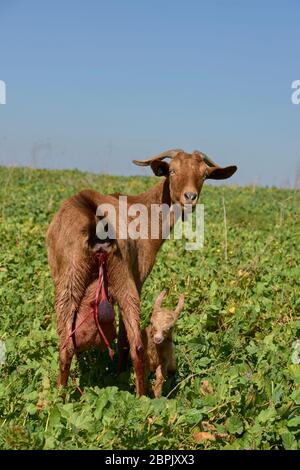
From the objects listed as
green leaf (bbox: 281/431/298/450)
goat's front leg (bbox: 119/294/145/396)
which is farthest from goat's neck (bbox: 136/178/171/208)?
green leaf (bbox: 281/431/298/450)

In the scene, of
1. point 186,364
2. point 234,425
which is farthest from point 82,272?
point 234,425

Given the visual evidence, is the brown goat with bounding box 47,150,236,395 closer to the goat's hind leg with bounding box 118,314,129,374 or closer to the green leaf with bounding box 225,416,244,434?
the goat's hind leg with bounding box 118,314,129,374

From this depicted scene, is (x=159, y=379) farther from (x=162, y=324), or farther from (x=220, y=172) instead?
(x=220, y=172)

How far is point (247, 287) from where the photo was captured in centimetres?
817

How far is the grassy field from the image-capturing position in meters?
3.88

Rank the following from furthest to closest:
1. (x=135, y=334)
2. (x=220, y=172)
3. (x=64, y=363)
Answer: (x=220, y=172) < (x=135, y=334) < (x=64, y=363)

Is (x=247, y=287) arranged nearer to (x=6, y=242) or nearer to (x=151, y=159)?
(x=151, y=159)

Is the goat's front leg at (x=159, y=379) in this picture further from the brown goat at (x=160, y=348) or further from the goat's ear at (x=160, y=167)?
the goat's ear at (x=160, y=167)

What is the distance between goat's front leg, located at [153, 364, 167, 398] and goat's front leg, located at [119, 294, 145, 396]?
0.44 metres

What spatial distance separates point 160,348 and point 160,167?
2008 millimetres

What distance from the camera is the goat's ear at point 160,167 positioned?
644cm

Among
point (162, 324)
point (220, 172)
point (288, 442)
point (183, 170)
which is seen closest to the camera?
point (288, 442)

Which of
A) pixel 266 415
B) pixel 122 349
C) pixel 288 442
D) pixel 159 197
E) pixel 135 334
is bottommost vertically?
pixel 288 442

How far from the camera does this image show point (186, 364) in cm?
579
